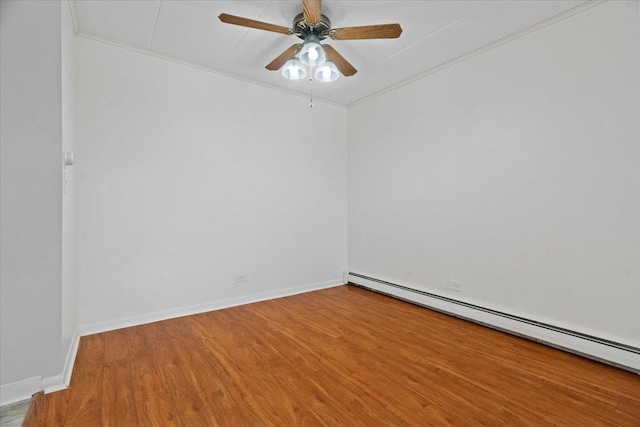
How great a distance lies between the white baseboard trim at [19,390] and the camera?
1.70 m

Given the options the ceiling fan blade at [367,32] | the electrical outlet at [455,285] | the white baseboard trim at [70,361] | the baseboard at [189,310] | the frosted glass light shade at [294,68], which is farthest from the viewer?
the electrical outlet at [455,285]

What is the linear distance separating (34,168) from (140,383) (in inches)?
59.4

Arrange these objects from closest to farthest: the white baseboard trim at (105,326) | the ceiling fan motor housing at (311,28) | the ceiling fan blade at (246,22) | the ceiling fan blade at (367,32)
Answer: the white baseboard trim at (105,326) → the ceiling fan blade at (246,22) → the ceiling fan blade at (367,32) → the ceiling fan motor housing at (311,28)

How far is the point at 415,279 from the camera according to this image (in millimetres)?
3604

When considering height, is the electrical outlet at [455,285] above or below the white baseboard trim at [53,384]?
above

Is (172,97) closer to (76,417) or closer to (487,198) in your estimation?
(76,417)

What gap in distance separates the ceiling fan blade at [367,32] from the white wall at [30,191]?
1847 millimetres

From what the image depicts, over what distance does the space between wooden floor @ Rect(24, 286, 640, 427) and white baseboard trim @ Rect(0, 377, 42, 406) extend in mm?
78

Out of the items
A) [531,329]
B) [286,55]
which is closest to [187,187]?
[286,55]

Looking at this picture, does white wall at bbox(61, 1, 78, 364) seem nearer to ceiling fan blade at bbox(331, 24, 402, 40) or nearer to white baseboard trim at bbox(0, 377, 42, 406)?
white baseboard trim at bbox(0, 377, 42, 406)

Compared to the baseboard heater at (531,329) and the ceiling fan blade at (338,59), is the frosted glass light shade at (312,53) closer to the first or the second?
the ceiling fan blade at (338,59)

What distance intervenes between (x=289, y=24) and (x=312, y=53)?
1.59 ft

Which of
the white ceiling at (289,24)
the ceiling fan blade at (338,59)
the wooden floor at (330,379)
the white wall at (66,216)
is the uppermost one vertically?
the white ceiling at (289,24)

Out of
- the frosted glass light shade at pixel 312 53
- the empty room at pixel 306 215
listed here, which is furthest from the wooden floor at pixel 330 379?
the frosted glass light shade at pixel 312 53
